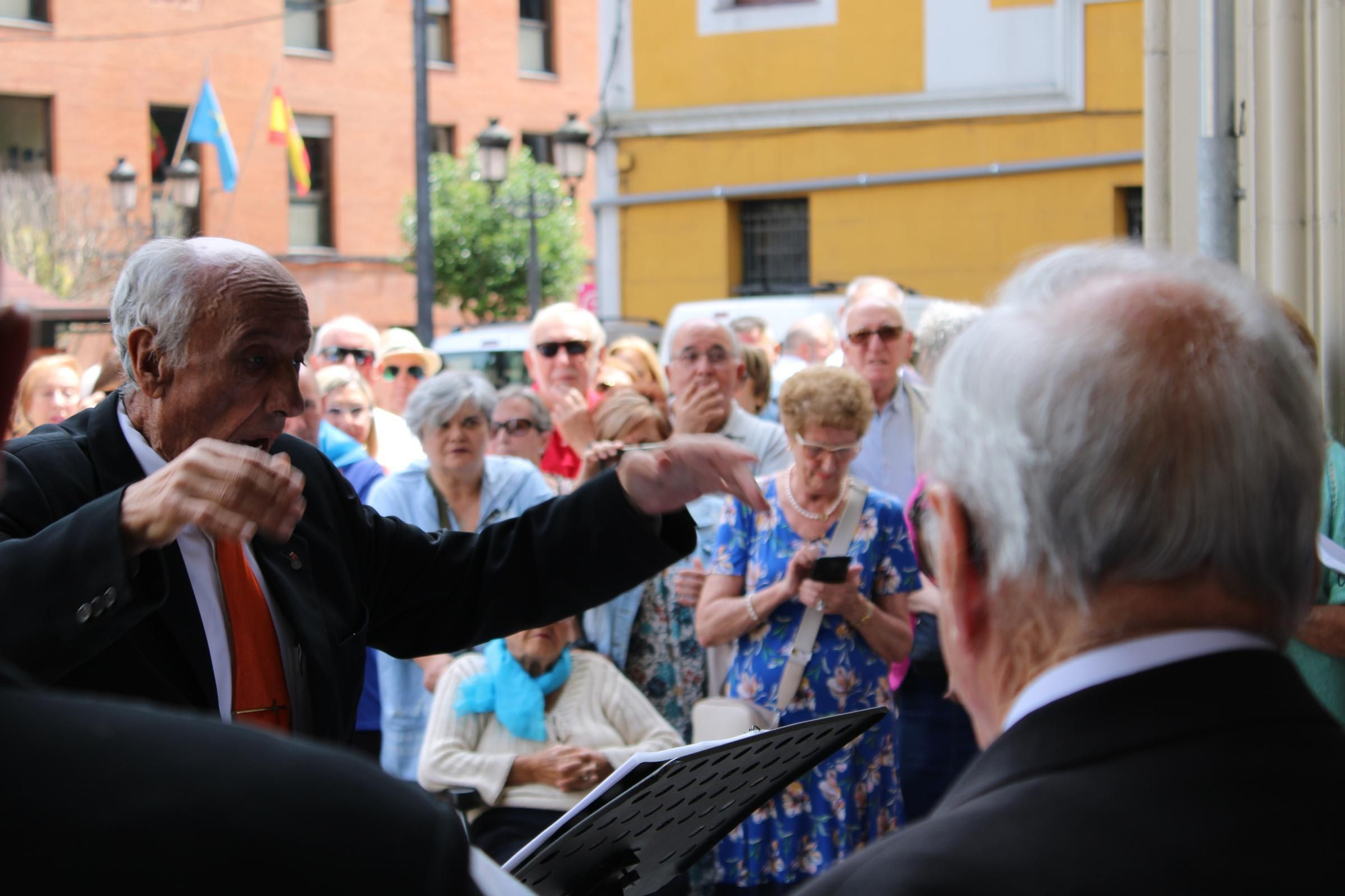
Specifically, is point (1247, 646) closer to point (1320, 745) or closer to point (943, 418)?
point (1320, 745)

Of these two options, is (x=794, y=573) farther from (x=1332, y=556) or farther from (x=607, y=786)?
(x=607, y=786)

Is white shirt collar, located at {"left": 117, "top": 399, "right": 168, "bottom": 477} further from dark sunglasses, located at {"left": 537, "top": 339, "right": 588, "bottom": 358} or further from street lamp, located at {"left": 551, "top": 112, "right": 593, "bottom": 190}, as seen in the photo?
street lamp, located at {"left": 551, "top": 112, "right": 593, "bottom": 190}

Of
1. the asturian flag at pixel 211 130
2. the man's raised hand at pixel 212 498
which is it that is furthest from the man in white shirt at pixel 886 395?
the asturian flag at pixel 211 130

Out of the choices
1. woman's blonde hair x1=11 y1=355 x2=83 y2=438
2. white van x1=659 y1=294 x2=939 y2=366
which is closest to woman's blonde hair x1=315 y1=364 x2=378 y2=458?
woman's blonde hair x1=11 y1=355 x2=83 y2=438

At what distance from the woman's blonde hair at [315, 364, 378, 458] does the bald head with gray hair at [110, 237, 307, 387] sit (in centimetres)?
391

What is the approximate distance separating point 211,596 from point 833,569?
7.61 feet

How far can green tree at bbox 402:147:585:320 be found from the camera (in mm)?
26312

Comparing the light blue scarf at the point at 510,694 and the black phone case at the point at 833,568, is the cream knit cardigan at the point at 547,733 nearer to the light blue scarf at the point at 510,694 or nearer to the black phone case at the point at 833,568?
the light blue scarf at the point at 510,694

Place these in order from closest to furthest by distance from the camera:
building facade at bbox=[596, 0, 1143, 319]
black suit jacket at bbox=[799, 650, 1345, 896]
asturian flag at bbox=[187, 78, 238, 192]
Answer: black suit jacket at bbox=[799, 650, 1345, 896] < building facade at bbox=[596, 0, 1143, 319] < asturian flag at bbox=[187, 78, 238, 192]

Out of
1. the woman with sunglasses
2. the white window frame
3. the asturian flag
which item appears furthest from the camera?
the asturian flag

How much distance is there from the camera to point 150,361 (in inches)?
89.2

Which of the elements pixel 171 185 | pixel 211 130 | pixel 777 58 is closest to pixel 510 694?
pixel 777 58

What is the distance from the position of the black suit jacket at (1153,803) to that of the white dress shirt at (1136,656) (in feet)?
0.03

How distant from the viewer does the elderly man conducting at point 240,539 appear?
5.90 feet
